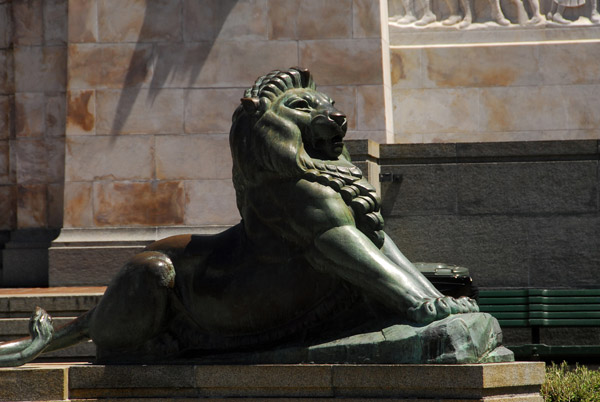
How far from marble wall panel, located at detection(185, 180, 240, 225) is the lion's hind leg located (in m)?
7.45

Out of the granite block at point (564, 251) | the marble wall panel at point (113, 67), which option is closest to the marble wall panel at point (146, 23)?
the marble wall panel at point (113, 67)

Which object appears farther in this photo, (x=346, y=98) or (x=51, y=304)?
(x=346, y=98)

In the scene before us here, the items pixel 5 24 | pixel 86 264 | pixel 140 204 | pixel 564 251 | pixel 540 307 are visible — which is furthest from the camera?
pixel 5 24

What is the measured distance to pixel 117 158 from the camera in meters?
13.9

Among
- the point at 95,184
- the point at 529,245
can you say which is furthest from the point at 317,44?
the point at 529,245

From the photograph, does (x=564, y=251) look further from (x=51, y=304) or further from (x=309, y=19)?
(x=51, y=304)

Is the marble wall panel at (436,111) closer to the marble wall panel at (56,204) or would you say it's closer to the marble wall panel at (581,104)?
the marble wall panel at (581,104)

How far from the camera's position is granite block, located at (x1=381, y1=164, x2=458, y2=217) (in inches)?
424

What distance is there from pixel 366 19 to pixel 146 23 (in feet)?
9.65

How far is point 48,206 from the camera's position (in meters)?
14.5

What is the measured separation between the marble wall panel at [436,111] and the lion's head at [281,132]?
8260 mm

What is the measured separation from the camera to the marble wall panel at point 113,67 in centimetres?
1394

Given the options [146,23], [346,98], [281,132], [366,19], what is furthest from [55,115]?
[281,132]

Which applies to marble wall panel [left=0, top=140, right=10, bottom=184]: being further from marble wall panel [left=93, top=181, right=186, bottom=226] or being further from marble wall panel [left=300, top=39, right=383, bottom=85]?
marble wall panel [left=300, top=39, right=383, bottom=85]
